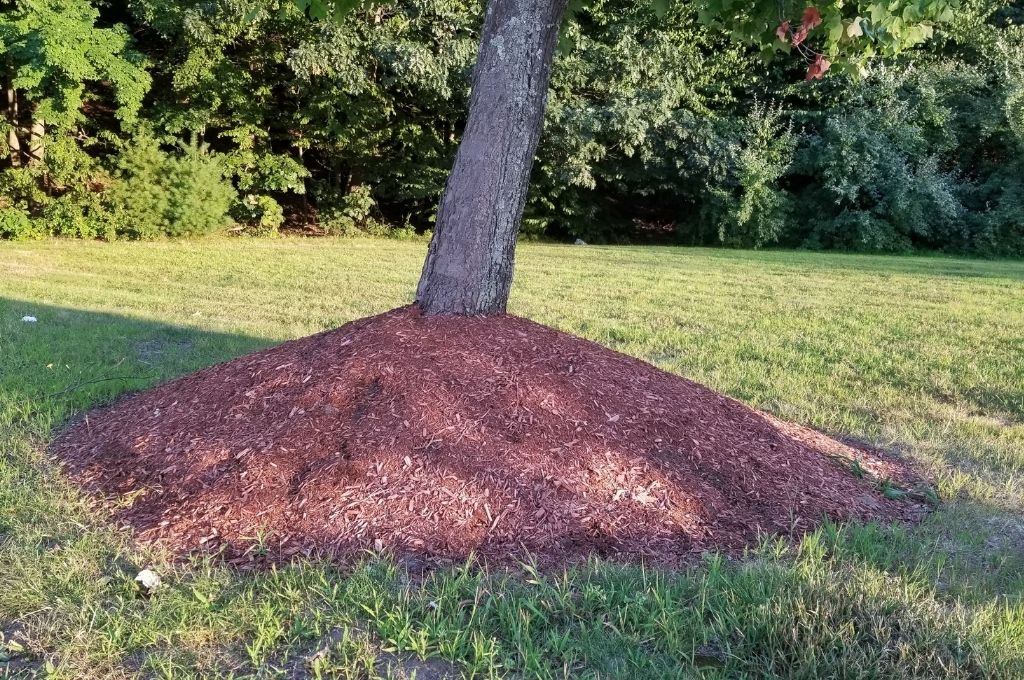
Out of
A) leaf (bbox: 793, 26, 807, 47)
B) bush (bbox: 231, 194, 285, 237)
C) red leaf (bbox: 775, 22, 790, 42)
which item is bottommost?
bush (bbox: 231, 194, 285, 237)

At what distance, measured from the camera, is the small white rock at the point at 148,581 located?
262cm

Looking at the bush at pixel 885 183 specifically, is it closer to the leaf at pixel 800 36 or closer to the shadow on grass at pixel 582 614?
the leaf at pixel 800 36

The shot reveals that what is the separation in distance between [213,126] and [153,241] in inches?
211

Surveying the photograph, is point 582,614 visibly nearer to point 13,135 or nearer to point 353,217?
point 13,135

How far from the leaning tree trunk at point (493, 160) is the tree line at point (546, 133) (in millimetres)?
A: 12714

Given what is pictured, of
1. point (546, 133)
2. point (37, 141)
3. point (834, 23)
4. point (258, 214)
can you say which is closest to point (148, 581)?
point (834, 23)

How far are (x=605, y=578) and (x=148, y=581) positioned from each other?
1540 mm

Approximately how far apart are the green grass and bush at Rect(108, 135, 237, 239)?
7.86m

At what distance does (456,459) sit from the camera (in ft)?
10.5

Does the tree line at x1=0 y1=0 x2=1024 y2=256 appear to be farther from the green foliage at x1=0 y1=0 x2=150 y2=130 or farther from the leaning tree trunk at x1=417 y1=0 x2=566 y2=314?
the leaning tree trunk at x1=417 y1=0 x2=566 y2=314

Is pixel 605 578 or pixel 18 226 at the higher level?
pixel 18 226

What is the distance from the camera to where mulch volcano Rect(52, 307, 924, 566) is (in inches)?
117

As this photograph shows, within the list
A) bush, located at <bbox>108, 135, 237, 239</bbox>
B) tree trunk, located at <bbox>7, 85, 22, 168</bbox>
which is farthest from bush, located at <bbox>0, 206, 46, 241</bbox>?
tree trunk, located at <bbox>7, 85, 22, 168</bbox>

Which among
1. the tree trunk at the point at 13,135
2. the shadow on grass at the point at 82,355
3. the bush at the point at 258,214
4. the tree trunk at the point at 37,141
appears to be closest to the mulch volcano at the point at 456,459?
the shadow on grass at the point at 82,355
